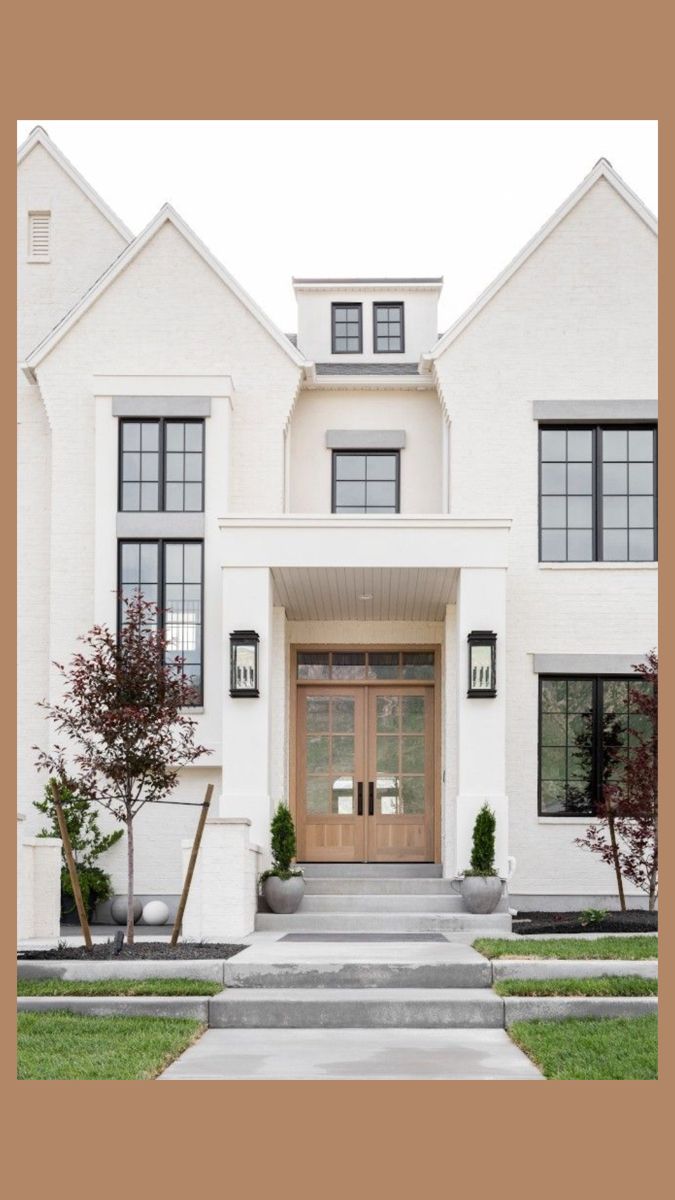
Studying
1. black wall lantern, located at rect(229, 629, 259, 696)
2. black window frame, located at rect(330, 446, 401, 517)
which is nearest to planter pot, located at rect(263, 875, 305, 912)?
black wall lantern, located at rect(229, 629, 259, 696)

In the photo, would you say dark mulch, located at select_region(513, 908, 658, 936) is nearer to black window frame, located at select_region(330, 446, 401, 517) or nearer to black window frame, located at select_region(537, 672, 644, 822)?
black window frame, located at select_region(537, 672, 644, 822)

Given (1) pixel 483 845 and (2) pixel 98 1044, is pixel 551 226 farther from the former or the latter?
(2) pixel 98 1044

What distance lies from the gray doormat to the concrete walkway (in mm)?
4095

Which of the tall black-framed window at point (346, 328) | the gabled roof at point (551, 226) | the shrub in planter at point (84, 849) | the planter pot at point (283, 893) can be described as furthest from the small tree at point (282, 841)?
the tall black-framed window at point (346, 328)

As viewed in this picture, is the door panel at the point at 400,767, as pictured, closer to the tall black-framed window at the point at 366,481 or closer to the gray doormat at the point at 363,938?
the tall black-framed window at the point at 366,481

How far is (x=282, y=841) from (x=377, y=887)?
5.13 ft

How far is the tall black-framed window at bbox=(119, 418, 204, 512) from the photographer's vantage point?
19766 millimetres

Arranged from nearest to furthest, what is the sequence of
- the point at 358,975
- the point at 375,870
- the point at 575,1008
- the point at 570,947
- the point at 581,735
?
the point at 575,1008 → the point at 358,975 → the point at 570,947 → the point at 581,735 → the point at 375,870

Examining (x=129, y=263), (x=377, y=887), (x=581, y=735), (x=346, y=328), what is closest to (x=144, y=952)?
(x=377, y=887)

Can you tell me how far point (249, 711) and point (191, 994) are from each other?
272 inches

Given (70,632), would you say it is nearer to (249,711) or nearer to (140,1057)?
(249,711)

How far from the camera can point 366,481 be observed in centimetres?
2103

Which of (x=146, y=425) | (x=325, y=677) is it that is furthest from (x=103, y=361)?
(x=325, y=677)

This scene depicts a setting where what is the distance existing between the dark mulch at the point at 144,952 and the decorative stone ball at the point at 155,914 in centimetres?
468
